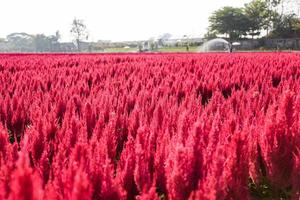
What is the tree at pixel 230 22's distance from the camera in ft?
226

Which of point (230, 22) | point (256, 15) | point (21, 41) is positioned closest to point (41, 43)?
point (21, 41)

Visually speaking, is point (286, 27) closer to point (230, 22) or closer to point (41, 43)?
point (230, 22)

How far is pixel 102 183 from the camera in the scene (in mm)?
1447

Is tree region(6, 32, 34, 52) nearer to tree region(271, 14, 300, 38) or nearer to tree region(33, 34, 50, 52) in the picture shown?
tree region(33, 34, 50, 52)

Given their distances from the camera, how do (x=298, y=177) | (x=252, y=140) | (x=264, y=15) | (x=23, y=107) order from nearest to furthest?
(x=298, y=177) → (x=252, y=140) → (x=23, y=107) → (x=264, y=15)

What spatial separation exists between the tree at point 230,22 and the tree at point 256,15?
2.76 ft

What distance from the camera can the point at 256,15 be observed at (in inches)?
2702

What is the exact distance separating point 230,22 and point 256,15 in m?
4.48

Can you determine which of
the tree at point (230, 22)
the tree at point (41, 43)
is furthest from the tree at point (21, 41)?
the tree at point (230, 22)

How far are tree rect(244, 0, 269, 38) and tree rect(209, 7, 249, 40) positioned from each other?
2.76ft

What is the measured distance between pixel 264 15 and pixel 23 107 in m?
67.6

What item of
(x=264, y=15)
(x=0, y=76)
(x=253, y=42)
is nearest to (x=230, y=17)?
(x=264, y=15)

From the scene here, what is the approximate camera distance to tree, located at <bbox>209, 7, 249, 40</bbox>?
69000 millimetres

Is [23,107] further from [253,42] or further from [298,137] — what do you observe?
[253,42]
